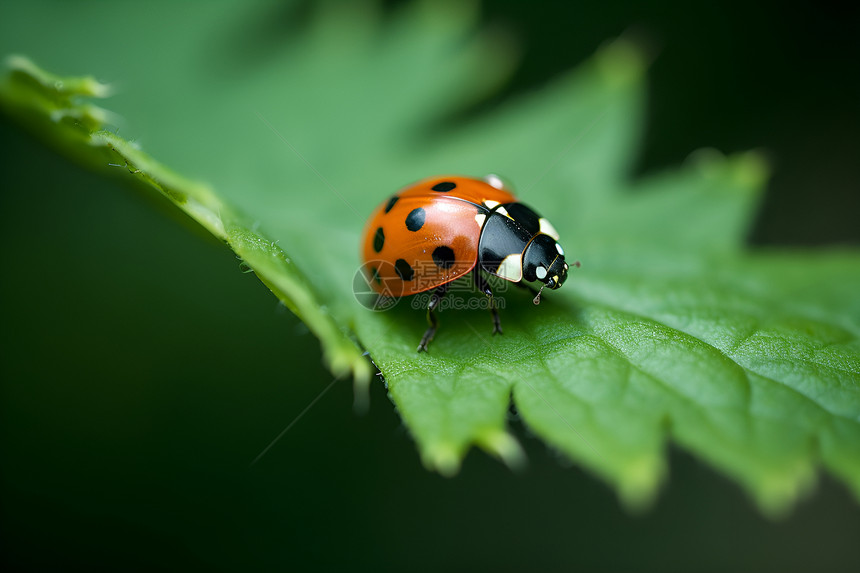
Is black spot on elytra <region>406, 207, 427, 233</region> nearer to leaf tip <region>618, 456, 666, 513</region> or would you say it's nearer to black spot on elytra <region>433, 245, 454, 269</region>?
black spot on elytra <region>433, 245, 454, 269</region>

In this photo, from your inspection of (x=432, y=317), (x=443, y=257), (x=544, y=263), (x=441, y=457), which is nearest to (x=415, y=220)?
(x=443, y=257)

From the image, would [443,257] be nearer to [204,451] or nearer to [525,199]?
[525,199]

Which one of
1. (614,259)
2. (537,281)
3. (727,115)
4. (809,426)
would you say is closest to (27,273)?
(537,281)

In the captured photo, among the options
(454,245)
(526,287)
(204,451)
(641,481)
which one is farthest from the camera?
(204,451)

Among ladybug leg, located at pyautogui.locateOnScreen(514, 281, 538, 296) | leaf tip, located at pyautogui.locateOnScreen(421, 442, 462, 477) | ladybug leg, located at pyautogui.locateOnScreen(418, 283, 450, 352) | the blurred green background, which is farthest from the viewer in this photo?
the blurred green background

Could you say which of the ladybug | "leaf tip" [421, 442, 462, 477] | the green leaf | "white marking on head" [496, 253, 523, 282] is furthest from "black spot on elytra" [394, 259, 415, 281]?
"leaf tip" [421, 442, 462, 477]
